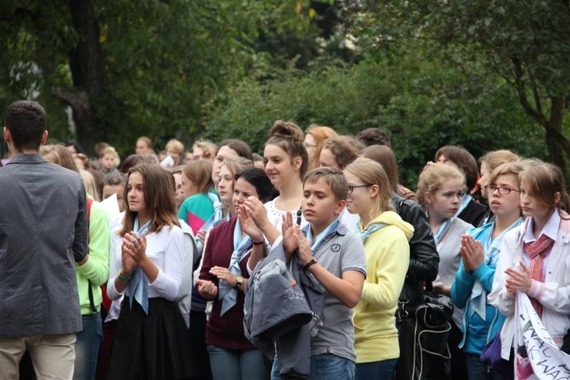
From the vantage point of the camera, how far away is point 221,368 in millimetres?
7672

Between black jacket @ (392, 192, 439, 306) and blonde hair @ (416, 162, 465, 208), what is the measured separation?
0.50 m

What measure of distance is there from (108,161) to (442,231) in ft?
28.6

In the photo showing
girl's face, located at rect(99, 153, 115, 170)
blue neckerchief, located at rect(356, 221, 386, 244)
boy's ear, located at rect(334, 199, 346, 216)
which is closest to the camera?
boy's ear, located at rect(334, 199, 346, 216)

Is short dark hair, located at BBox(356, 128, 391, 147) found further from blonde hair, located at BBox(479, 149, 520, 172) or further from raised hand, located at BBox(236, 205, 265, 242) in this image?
raised hand, located at BBox(236, 205, 265, 242)

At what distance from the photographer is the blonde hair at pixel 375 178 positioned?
290 inches

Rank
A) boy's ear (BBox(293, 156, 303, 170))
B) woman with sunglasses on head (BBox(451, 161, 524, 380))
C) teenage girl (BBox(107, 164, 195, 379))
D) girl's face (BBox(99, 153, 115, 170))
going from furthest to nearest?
1. girl's face (BBox(99, 153, 115, 170))
2. teenage girl (BBox(107, 164, 195, 379))
3. boy's ear (BBox(293, 156, 303, 170))
4. woman with sunglasses on head (BBox(451, 161, 524, 380))

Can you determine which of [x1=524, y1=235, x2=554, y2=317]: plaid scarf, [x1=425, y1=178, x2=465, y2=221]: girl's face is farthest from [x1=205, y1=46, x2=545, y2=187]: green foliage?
[x1=524, y1=235, x2=554, y2=317]: plaid scarf

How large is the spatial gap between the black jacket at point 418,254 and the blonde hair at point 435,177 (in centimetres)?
50

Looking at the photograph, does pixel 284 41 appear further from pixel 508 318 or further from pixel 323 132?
pixel 508 318

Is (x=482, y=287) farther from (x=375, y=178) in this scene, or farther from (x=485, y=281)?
(x=375, y=178)

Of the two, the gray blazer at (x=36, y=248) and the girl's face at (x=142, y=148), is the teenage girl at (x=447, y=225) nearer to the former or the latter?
the gray blazer at (x=36, y=248)

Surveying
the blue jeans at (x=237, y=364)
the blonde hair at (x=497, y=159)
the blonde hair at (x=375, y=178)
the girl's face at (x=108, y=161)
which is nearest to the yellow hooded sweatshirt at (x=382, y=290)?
the blonde hair at (x=375, y=178)

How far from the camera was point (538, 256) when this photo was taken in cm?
686

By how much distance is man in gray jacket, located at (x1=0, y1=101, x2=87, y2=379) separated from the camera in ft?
22.5
